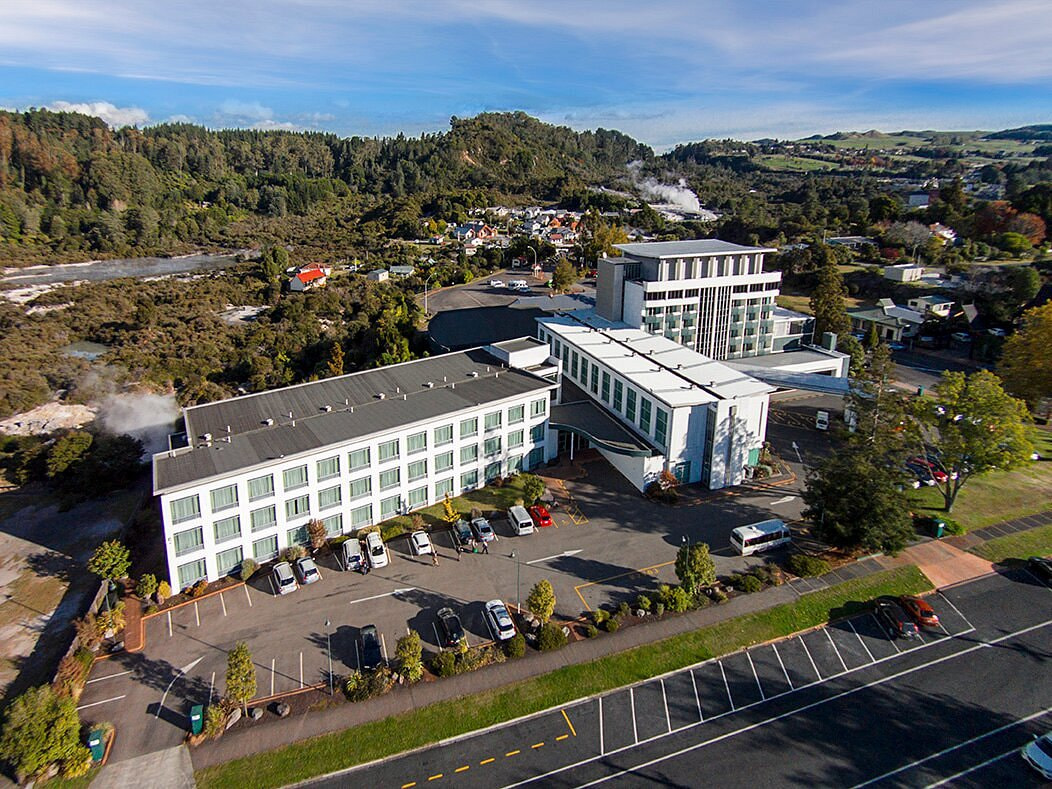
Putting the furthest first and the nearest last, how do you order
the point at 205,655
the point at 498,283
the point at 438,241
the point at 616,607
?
the point at 438,241 → the point at 498,283 → the point at 616,607 → the point at 205,655

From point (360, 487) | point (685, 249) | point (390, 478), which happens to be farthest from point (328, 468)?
point (685, 249)

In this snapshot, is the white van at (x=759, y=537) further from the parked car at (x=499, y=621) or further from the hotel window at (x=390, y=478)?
the hotel window at (x=390, y=478)

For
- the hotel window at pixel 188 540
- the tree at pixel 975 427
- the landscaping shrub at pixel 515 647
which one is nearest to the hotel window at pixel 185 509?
the hotel window at pixel 188 540

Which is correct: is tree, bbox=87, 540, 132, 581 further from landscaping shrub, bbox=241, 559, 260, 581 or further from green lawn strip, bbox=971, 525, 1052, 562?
green lawn strip, bbox=971, 525, 1052, 562

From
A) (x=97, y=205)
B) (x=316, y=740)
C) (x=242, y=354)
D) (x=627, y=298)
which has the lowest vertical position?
(x=316, y=740)

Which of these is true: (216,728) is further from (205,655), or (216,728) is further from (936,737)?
(936,737)

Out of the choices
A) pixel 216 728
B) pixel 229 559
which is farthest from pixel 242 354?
pixel 216 728
